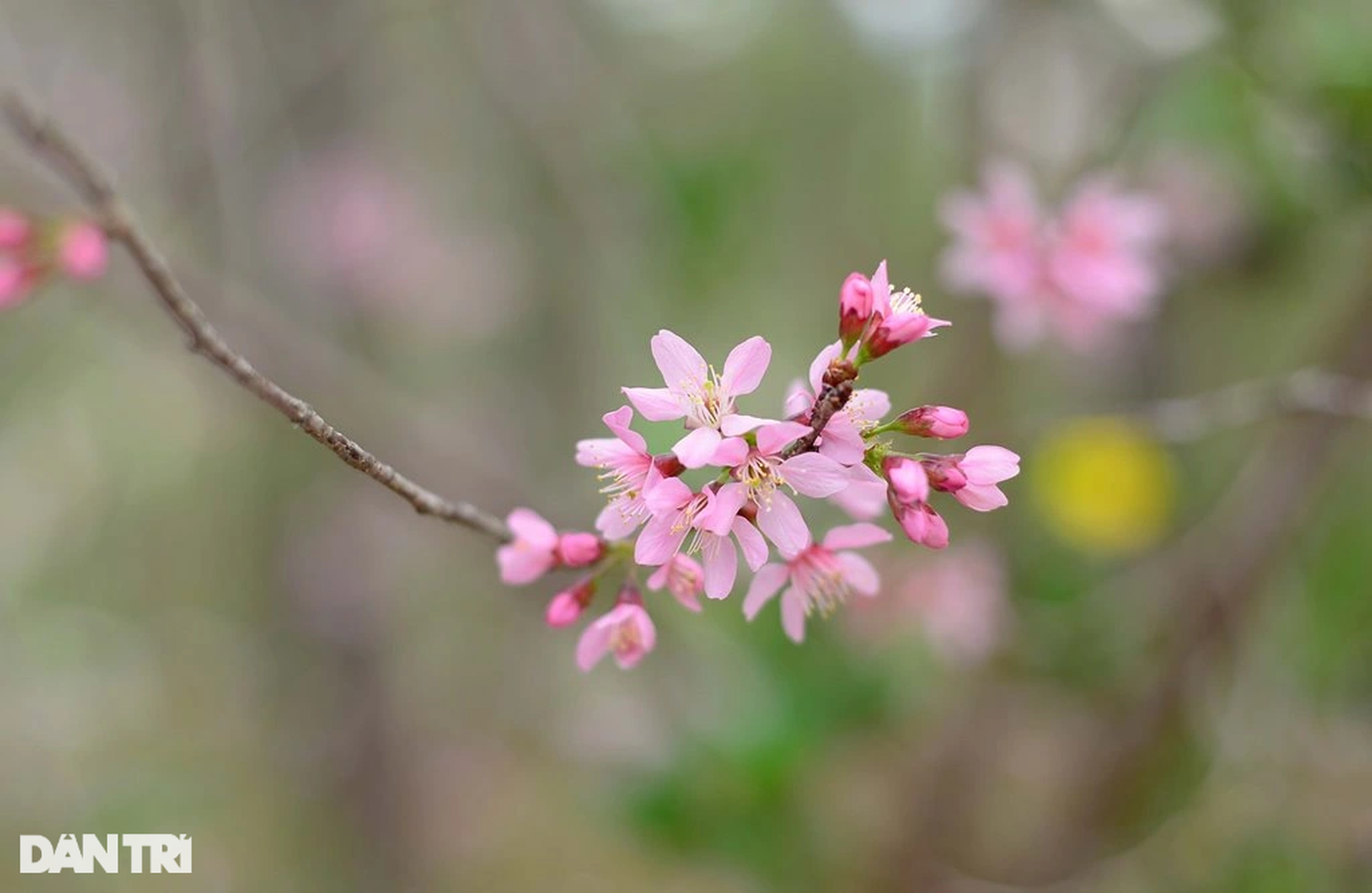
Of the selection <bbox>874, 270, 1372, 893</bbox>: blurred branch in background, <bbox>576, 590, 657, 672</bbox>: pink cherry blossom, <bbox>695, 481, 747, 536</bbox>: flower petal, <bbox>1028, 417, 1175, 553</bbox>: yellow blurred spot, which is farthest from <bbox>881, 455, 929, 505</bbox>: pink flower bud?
<bbox>1028, 417, 1175, 553</bbox>: yellow blurred spot

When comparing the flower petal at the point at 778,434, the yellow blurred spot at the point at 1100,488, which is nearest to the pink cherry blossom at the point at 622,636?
the flower petal at the point at 778,434

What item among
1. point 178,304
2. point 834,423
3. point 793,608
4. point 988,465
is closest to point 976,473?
point 988,465

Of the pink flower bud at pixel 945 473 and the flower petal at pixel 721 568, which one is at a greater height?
the pink flower bud at pixel 945 473

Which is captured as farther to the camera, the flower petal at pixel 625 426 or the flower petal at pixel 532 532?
the flower petal at pixel 532 532

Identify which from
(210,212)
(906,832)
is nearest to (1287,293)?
(906,832)

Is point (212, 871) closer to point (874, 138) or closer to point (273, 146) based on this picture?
point (273, 146)

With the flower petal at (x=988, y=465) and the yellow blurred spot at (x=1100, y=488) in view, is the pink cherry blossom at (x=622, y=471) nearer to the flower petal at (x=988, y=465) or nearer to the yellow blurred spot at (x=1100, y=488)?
the flower petal at (x=988, y=465)
